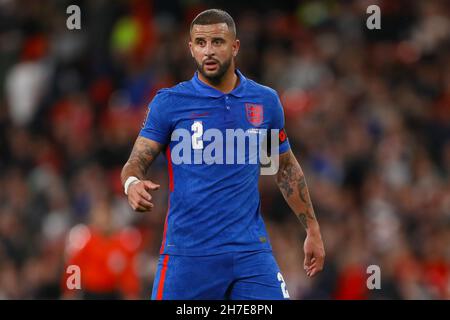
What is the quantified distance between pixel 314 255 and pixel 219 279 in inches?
28.5

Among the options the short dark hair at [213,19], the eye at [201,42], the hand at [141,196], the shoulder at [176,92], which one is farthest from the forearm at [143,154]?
the short dark hair at [213,19]

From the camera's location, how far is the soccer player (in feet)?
21.7

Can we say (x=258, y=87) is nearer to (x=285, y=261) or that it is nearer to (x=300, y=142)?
(x=285, y=261)

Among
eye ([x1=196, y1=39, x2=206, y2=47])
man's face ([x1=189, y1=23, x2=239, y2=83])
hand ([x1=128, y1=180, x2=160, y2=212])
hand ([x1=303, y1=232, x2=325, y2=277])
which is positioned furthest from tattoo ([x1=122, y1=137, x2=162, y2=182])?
hand ([x1=303, y1=232, x2=325, y2=277])

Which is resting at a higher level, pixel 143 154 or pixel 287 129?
pixel 143 154

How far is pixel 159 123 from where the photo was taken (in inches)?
265

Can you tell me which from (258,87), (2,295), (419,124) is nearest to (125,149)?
(2,295)

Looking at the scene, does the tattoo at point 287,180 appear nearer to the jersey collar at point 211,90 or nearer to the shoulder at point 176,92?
the jersey collar at point 211,90

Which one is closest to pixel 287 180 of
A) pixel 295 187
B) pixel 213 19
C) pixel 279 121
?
pixel 295 187

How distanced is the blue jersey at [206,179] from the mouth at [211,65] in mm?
121

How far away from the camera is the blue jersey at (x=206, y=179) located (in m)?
6.64

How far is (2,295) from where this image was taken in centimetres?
1238

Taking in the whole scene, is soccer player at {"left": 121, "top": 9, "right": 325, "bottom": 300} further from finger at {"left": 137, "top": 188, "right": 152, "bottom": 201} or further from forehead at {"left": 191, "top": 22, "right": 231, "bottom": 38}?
finger at {"left": 137, "top": 188, "right": 152, "bottom": 201}

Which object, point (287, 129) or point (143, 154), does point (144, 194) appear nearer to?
point (143, 154)
